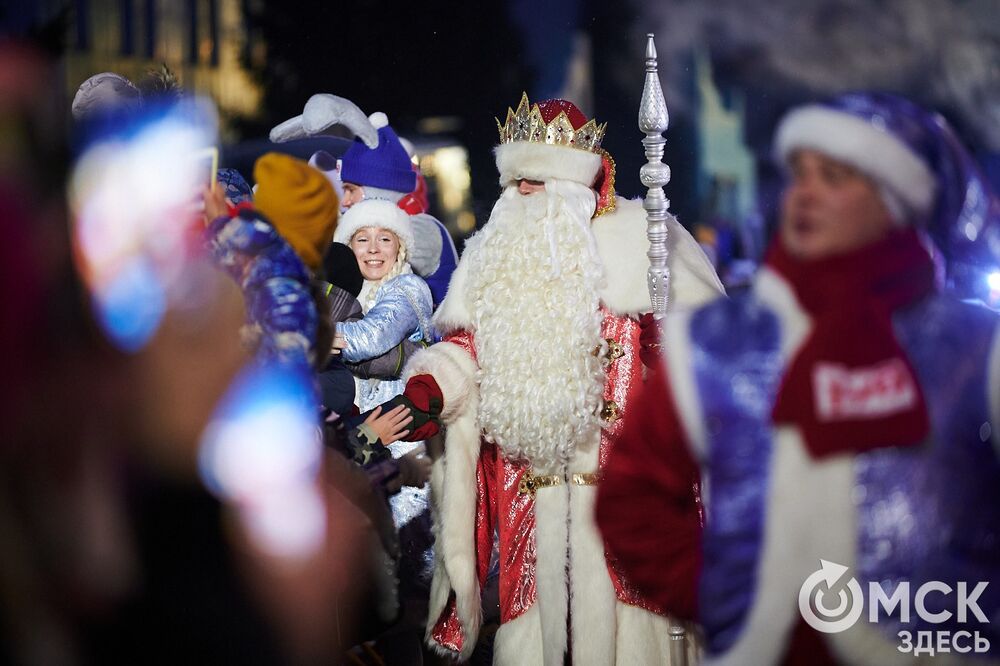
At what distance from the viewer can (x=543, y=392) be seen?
379 centimetres

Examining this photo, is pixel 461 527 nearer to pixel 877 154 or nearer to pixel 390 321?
pixel 390 321

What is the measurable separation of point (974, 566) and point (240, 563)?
1.44 metres

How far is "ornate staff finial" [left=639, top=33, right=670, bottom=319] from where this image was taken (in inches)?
146

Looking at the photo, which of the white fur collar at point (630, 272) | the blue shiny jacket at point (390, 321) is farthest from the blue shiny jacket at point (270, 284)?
the blue shiny jacket at point (390, 321)

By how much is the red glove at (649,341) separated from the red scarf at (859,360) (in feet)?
5.61

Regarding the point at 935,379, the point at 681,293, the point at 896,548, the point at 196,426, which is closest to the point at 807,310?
the point at 935,379

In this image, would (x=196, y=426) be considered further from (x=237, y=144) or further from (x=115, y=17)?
(x=237, y=144)

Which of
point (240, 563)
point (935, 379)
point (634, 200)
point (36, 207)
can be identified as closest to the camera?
point (36, 207)

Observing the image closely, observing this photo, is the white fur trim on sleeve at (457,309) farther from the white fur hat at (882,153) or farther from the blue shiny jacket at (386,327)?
the white fur hat at (882,153)

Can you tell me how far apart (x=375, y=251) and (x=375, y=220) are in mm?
176

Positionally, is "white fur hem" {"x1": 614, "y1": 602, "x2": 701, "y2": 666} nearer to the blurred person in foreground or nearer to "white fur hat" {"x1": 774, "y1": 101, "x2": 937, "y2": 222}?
the blurred person in foreground

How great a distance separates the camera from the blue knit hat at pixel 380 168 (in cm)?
612

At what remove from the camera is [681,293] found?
12.9 ft

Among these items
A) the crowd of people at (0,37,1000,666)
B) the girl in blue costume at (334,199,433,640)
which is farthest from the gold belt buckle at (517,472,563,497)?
the crowd of people at (0,37,1000,666)
